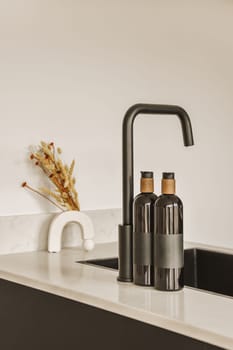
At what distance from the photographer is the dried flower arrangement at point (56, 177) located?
2.06 m

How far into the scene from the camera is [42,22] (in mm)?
2123

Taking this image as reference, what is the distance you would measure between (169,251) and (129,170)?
9.7 inches

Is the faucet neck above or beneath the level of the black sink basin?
above

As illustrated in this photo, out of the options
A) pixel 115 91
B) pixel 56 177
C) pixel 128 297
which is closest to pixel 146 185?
pixel 128 297

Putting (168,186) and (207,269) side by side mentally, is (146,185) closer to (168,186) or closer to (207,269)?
(168,186)

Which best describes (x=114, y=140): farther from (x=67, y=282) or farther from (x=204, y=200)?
(x=67, y=282)

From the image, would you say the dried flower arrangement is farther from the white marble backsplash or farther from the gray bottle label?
the gray bottle label

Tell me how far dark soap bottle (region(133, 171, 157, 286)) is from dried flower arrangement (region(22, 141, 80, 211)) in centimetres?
61

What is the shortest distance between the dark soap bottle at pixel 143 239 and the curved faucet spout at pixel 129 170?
37 mm

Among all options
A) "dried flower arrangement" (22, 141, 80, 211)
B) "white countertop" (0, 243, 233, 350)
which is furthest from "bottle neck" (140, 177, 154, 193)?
"dried flower arrangement" (22, 141, 80, 211)

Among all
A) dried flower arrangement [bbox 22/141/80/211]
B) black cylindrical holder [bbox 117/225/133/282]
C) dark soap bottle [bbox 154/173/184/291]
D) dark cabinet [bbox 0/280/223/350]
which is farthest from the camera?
dried flower arrangement [bbox 22/141/80/211]

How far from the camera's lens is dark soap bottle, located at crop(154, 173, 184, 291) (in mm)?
1413

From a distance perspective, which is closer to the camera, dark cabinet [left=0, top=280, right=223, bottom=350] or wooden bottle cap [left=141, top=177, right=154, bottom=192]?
dark cabinet [left=0, top=280, right=223, bottom=350]

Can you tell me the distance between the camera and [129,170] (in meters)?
1.55
